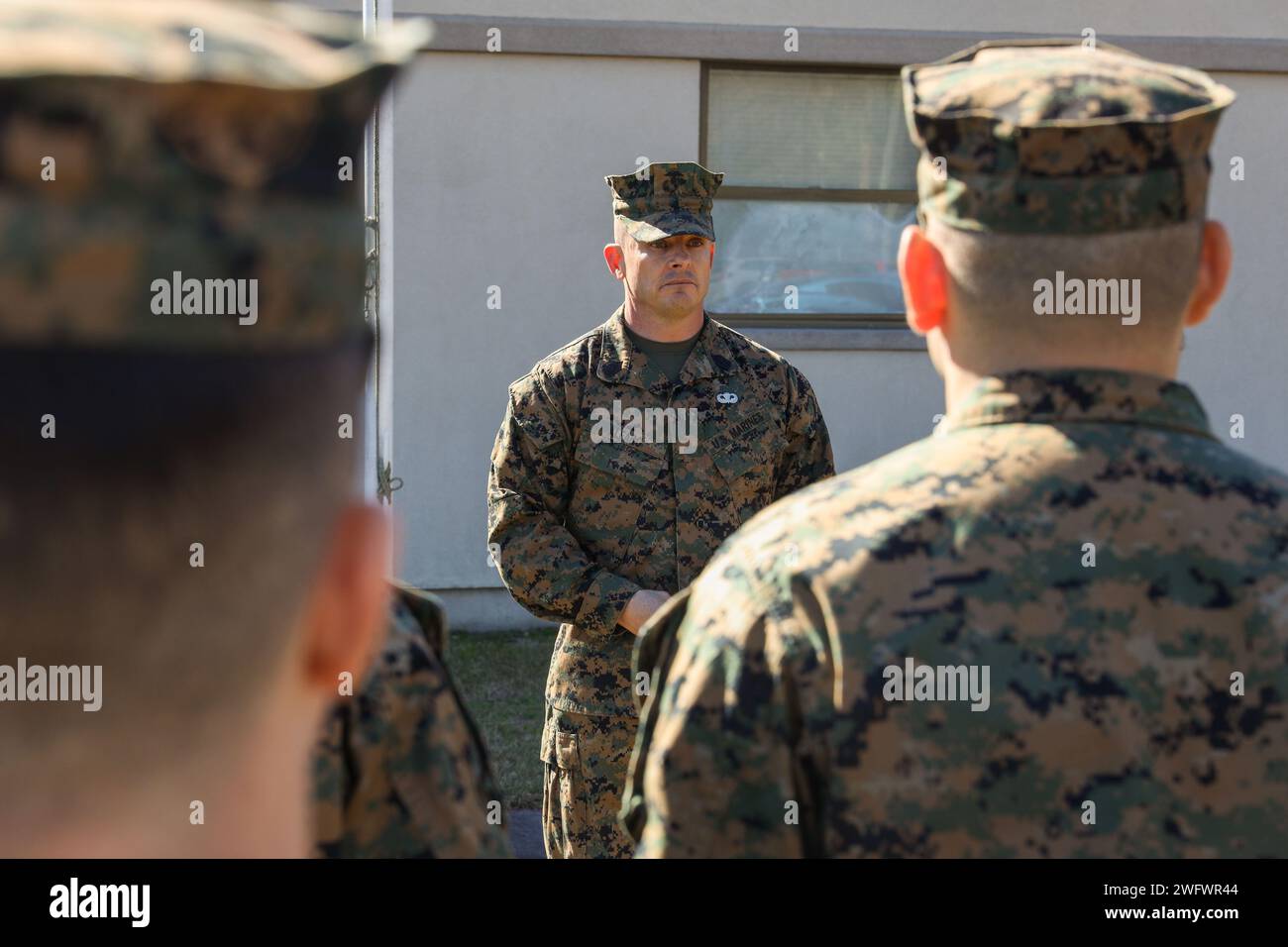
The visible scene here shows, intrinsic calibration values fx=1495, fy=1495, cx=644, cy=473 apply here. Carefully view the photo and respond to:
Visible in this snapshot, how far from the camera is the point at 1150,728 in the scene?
5.60ft

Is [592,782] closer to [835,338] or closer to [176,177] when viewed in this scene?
[176,177]

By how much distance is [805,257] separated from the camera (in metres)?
8.58

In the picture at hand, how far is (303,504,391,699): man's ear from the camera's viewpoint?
891 millimetres

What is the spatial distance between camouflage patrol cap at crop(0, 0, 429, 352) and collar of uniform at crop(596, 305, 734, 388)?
339cm

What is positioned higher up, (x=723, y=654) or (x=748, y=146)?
(x=748, y=146)

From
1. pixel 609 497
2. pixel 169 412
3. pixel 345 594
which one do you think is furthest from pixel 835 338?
pixel 169 412

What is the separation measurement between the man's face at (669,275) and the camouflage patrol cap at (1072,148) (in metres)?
2.48

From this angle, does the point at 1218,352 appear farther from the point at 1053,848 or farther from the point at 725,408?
the point at 1053,848

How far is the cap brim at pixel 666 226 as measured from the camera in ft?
14.5

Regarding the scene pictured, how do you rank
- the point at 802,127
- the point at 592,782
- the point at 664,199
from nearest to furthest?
the point at 592,782 < the point at 664,199 < the point at 802,127

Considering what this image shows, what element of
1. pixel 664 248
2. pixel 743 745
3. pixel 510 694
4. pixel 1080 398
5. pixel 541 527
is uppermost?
pixel 664 248

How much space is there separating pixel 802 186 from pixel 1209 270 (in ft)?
22.4
